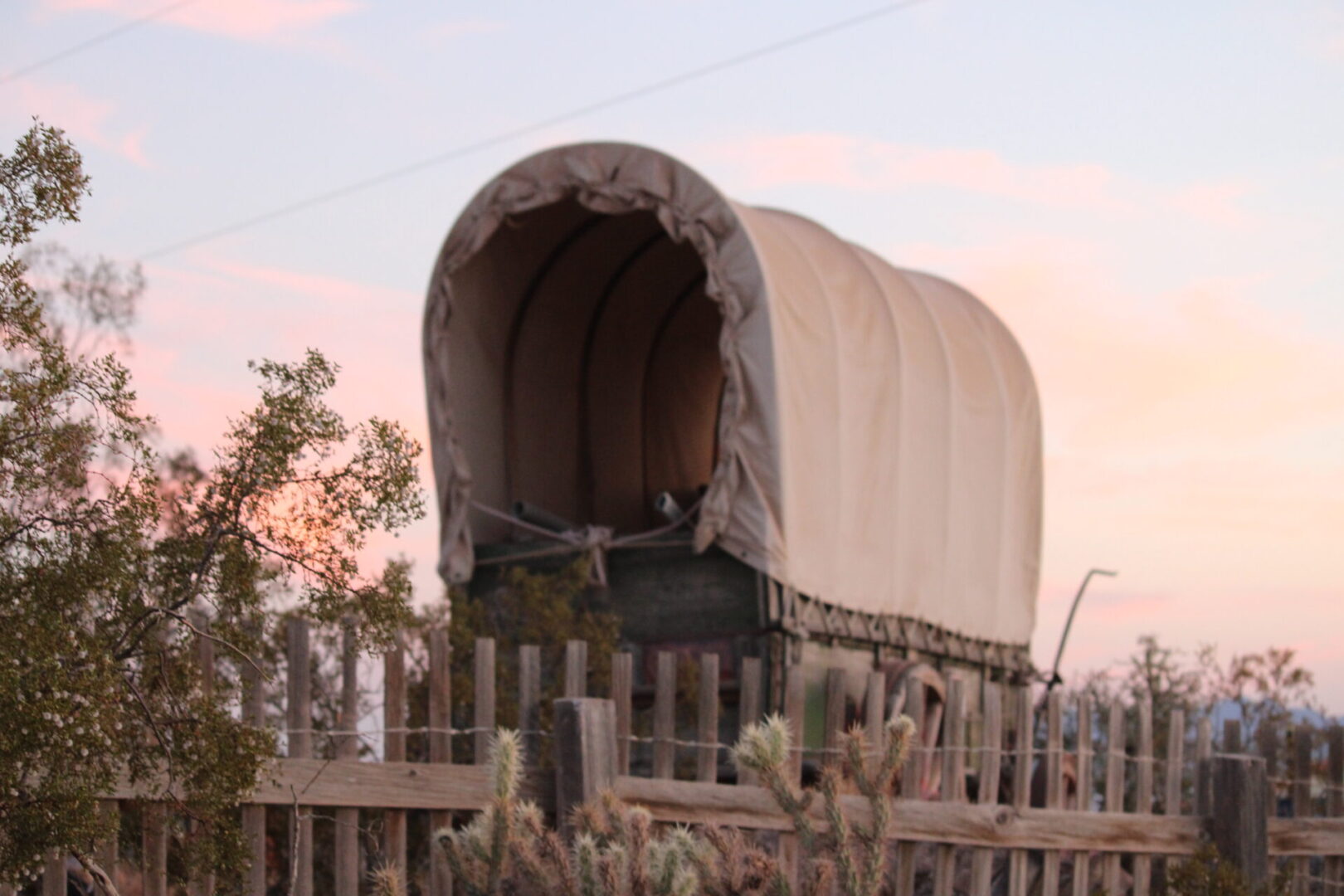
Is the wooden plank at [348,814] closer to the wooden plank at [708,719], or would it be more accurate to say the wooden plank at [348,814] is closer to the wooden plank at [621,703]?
the wooden plank at [621,703]

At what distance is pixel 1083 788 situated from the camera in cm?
828

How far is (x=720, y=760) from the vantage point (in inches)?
430

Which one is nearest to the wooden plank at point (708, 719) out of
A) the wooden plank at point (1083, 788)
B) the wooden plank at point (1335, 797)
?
the wooden plank at point (1083, 788)

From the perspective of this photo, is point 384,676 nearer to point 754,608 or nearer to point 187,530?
point 187,530

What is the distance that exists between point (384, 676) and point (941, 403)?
7.17 metres

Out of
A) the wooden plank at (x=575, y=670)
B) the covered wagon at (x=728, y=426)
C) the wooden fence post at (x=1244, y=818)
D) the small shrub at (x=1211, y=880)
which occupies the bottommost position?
the small shrub at (x=1211, y=880)

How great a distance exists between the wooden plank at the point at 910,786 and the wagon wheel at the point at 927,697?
8.42 feet

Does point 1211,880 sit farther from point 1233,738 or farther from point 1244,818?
point 1233,738

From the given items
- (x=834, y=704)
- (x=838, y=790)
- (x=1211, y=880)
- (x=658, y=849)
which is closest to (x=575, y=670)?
(x=834, y=704)

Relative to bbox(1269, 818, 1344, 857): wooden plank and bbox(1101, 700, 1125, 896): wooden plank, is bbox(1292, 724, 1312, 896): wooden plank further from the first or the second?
bbox(1101, 700, 1125, 896): wooden plank

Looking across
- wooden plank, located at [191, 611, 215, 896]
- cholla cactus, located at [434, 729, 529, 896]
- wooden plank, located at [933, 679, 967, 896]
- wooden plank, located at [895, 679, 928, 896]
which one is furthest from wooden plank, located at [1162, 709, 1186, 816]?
wooden plank, located at [191, 611, 215, 896]

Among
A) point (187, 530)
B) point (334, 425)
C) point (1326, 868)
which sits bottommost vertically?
point (1326, 868)

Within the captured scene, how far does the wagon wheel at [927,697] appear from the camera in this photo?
36.1ft

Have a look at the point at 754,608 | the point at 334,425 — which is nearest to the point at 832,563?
the point at 754,608
